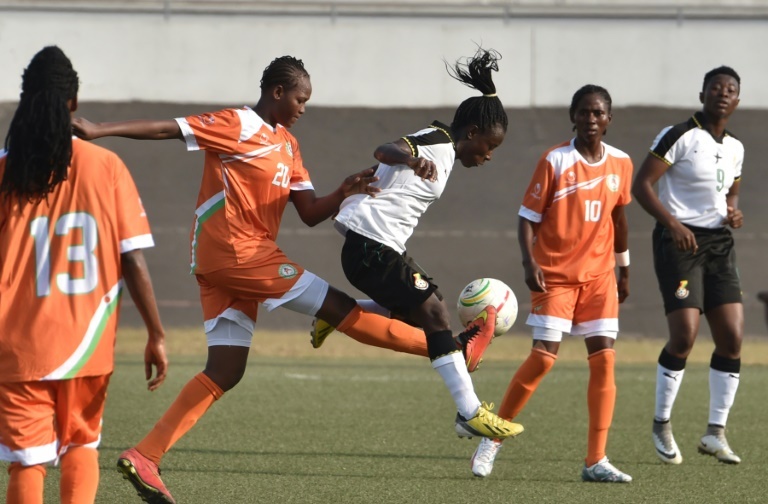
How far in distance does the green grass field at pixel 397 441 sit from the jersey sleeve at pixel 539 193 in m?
1.35

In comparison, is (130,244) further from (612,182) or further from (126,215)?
(612,182)

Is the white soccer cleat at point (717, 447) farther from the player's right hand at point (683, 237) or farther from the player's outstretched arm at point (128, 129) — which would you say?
the player's outstretched arm at point (128, 129)

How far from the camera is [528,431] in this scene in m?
7.77

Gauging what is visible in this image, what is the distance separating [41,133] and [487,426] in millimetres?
2415

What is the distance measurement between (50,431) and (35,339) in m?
0.30

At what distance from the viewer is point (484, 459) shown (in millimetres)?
6035

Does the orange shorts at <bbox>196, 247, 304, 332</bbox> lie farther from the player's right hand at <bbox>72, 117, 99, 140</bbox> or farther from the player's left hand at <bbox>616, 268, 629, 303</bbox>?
the player's left hand at <bbox>616, 268, 629, 303</bbox>

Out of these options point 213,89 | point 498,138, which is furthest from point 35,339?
point 213,89

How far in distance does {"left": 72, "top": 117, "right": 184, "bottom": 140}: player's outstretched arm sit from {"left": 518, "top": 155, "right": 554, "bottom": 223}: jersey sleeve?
1.99 metres

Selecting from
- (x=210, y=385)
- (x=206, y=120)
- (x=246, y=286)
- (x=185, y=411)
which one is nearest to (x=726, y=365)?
(x=246, y=286)

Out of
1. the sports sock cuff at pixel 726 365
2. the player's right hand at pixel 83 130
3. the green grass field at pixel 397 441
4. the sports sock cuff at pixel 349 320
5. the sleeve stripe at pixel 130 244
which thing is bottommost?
the green grass field at pixel 397 441

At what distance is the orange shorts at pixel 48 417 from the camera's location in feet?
12.0

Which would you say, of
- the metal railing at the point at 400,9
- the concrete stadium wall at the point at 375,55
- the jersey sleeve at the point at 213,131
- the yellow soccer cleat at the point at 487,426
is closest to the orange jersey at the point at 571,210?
the yellow soccer cleat at the point at 487,426

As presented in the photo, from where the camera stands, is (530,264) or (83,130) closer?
(83,130)
